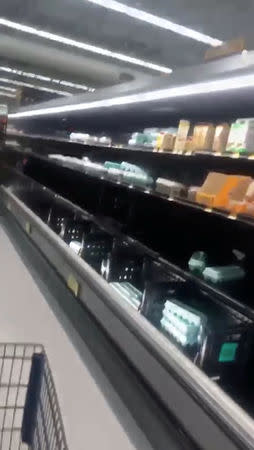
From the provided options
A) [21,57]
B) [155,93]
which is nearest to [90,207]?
[155,93]

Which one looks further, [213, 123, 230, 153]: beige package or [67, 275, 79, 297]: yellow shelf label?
[67, 275, 79, 297]: yellow shelf label

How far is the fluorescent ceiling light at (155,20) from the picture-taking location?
524 cm

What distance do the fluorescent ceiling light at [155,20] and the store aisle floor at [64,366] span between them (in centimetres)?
350

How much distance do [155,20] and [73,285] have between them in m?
4.34

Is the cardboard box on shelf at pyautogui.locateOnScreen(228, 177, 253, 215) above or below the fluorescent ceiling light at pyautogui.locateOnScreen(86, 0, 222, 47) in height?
below

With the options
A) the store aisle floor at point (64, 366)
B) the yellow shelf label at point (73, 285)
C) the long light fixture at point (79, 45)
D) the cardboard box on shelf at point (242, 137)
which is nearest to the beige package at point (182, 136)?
the cardboard box on shelf at point (242, 137)

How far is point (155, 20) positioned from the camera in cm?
581

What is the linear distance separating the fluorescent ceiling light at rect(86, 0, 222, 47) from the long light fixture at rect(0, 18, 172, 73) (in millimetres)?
2072

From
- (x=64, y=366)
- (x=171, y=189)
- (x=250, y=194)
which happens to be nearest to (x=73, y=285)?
(x=64, y=366)

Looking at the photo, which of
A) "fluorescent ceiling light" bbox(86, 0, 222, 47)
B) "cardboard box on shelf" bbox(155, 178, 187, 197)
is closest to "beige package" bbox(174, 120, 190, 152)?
"cardboard box on shelf" bbox(155, 178, 187, 197)

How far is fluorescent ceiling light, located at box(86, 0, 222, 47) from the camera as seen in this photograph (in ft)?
17.2

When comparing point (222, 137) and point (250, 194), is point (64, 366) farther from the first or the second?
point (222, 137)

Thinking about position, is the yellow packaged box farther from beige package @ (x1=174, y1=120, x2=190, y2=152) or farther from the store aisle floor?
the store aisle floor

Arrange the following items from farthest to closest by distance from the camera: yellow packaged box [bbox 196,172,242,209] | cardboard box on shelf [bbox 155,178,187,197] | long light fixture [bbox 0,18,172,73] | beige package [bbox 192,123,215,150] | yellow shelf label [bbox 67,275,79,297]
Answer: long light fixture [bbox 0,18,172,73]
yellow shelf label [bbox 67,275,79,297]
cardboard box on shelf [bbox 155,178,187,197]
beige package [bbox 192,123,215,150]
yellow packaged box [bbox 196,172,242,209]
